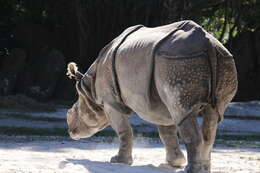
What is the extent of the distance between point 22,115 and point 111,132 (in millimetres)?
3750

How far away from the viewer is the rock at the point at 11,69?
23.5m

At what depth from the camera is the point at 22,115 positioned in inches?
719

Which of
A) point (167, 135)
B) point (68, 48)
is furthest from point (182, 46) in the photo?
point (68, 48)

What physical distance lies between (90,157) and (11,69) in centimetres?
1506

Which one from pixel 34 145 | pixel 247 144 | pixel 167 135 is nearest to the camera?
pixel 167 135

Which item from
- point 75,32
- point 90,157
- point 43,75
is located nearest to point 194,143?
point 90,157

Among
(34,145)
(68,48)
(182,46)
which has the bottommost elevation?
(68,48)

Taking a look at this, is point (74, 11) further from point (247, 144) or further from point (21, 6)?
point (247, 144)

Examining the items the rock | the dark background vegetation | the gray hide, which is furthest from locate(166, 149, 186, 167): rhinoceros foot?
the dark background vegetation

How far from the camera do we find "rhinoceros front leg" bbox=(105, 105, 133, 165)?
8.45 meters

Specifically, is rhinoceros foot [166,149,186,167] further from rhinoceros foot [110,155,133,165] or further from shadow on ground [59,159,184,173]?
rhinoceros foot [110,155,133,165]

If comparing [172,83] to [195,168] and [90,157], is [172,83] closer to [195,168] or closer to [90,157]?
[195,168]

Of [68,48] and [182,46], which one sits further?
[68,48]

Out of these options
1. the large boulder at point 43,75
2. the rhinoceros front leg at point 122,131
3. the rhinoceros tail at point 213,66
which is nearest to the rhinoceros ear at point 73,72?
Result: the rhinoceros front leg at point 122,131
